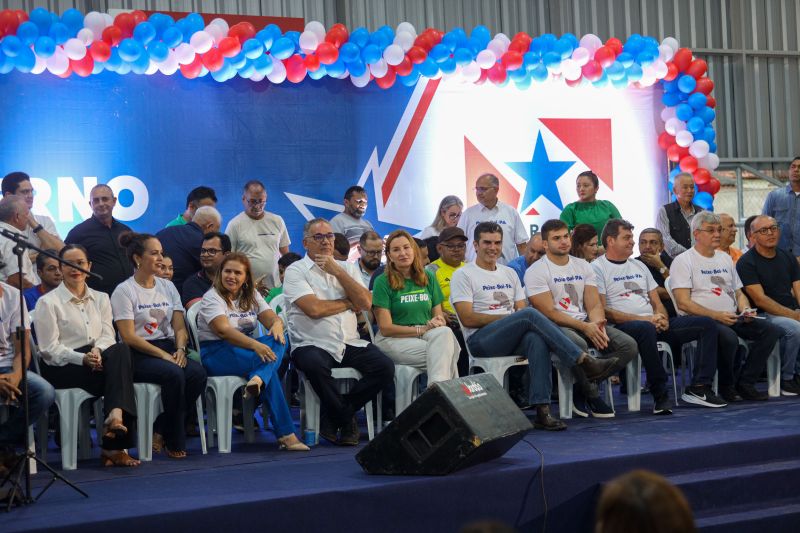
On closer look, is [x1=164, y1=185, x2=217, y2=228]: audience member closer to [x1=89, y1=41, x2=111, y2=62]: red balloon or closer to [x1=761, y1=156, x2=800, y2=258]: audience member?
[x1=89, y1=41, x2=111, y2=62]: red balloon

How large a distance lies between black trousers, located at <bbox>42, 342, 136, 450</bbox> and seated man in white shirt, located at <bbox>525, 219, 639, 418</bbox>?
8.00 feet

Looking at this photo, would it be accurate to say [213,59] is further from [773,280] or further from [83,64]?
[773,280]

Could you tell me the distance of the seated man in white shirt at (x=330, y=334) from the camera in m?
5.38

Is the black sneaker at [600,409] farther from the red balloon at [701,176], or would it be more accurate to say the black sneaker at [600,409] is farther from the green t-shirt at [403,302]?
the red balloon at [701,176]

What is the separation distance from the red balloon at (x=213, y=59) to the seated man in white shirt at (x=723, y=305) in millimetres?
3865

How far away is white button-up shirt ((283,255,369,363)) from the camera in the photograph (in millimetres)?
5531

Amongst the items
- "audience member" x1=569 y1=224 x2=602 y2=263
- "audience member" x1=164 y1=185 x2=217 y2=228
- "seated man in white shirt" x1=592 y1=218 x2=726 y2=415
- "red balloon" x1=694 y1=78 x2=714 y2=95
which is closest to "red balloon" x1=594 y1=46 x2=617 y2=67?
"red balloon" x1=694 y1=78 x2=714 y2=95

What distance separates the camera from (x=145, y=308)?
5391 mm

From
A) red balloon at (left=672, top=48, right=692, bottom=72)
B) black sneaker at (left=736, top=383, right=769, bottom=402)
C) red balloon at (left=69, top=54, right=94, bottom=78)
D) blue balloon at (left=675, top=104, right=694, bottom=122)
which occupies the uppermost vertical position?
red balloon at (left=672, top=48, right=692, bottom=72)

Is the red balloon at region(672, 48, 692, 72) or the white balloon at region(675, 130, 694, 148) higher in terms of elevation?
the red balloon at region(672, 48, 692, 72)

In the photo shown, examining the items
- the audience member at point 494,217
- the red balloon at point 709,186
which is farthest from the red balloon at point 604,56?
the audience member at point 494,217

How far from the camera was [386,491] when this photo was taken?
4.05m

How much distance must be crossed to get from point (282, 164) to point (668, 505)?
23.9 ft

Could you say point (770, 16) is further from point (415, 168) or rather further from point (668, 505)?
point (668, 505)
